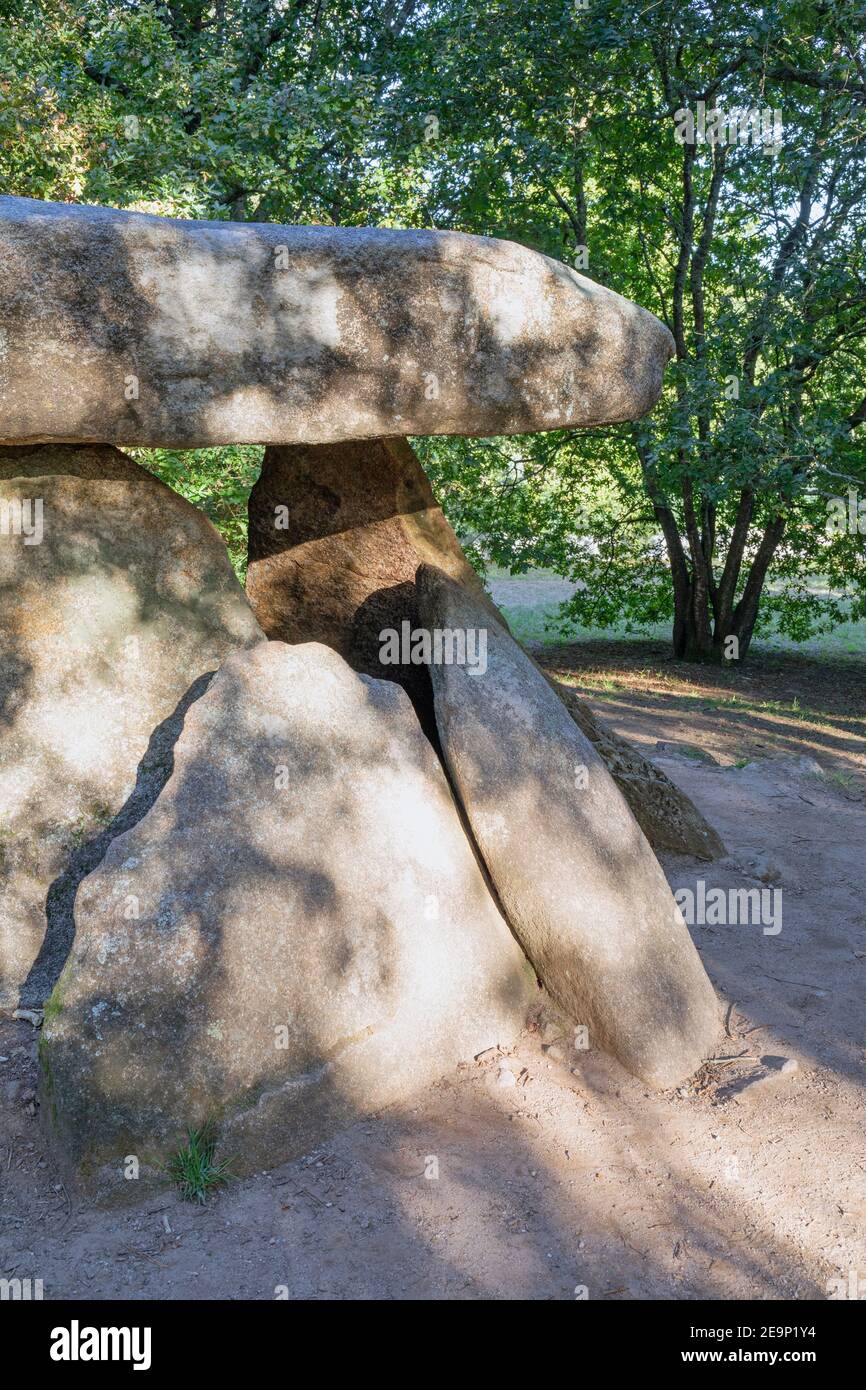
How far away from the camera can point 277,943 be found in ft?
11.5

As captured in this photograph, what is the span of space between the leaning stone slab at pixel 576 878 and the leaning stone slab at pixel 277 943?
13 cm

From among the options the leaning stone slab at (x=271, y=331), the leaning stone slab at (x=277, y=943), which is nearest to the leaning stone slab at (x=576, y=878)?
the leaning stone slab at (x=277, y=943)

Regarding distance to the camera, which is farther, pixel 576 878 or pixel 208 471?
pixel 208 471

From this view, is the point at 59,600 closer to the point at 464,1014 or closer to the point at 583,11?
the point at 464,1014

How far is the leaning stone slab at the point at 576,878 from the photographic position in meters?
3.93

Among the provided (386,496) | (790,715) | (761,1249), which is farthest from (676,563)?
(761,1249)

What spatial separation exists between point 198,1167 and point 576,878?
1.63m

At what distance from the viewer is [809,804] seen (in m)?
7.08

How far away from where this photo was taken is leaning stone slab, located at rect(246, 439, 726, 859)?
5.36 meters

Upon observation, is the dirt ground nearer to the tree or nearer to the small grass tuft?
the small grass tuft

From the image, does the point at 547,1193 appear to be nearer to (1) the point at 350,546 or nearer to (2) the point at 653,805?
(2) the point at 653,805

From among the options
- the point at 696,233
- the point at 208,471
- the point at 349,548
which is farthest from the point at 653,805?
the point at 696,233

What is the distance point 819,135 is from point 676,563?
5.10 meters

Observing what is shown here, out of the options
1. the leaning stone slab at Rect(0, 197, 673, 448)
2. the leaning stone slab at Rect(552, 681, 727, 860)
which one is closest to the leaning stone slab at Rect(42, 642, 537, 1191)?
the leaning stone slab at Rect(0, 197, 673, 448)
